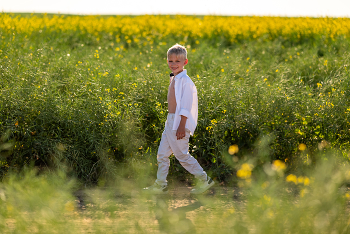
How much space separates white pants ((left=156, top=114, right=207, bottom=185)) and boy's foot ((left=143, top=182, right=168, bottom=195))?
0.05 metres

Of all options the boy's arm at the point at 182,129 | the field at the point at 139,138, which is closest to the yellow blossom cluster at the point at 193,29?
the field at the point at 139,138

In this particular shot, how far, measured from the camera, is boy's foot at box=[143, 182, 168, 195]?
13.5 feet

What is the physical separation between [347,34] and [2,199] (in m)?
11.1

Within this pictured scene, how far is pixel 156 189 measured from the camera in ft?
13.6

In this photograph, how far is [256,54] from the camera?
9.48m

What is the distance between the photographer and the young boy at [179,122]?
12.9 feet

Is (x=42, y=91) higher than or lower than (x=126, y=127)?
higher

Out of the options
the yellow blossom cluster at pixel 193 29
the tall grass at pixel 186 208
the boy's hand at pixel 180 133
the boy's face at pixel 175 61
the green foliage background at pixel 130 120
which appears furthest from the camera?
the yellow blossom cluster at pixel 193 29

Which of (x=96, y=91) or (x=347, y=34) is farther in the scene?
(x=347, y=34)

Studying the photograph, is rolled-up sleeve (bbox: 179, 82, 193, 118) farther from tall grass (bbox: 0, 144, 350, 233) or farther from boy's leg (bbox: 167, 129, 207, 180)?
tall grass (bbox: 0, 144, 350, 233)

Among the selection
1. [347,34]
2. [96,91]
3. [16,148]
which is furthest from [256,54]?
[16,148]

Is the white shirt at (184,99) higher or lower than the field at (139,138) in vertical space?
higher

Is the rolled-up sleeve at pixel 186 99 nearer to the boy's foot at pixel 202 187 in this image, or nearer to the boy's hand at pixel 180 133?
the boy's hand at pixel 180 133

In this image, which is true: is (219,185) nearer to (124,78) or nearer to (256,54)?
(124,78)
